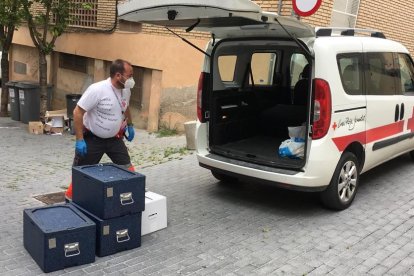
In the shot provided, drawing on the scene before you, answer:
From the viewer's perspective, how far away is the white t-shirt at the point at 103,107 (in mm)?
4621

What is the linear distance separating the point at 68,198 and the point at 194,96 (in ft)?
19.7

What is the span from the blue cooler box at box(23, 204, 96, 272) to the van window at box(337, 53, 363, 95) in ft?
9.46

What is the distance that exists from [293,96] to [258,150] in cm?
112

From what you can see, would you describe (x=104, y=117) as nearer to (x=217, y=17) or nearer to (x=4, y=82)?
(x=217, y=17)

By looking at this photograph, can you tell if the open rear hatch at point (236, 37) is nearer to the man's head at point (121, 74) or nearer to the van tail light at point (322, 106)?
the van tail light at point (322, 106)

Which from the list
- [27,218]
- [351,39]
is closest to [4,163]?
[27,218]

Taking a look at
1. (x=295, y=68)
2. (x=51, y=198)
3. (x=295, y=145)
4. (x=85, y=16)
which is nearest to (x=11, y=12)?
(x=85, y=16)

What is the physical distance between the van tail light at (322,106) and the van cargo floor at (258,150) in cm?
46

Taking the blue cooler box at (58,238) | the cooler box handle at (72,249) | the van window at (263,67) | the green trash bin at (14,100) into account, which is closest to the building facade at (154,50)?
the green trash bin at (14,100)

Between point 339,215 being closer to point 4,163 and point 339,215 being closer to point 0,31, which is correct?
point 4,163

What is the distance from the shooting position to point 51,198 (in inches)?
225

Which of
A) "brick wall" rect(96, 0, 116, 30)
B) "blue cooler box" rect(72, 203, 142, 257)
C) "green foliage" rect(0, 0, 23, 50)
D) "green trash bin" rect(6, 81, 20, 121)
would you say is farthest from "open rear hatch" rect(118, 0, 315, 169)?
"green trash bin" rect(6, 81, 20, 121)

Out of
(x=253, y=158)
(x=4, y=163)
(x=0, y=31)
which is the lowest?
(x=4, y=163)

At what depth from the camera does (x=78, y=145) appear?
4.66m
